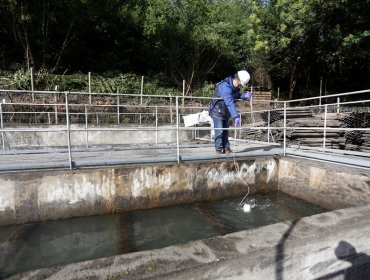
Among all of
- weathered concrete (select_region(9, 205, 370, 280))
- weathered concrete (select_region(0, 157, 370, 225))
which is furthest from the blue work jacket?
weathered concrete (select_region(9, 205, 370, 280))

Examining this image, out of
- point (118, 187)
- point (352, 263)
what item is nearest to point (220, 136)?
point (118, 187)

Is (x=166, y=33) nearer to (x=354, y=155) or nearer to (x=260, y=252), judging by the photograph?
(x=354, y=155)

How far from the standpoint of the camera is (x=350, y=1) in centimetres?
1543

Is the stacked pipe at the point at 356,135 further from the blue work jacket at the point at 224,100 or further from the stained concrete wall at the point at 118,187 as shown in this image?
the blue work jacket at the point at 224,100

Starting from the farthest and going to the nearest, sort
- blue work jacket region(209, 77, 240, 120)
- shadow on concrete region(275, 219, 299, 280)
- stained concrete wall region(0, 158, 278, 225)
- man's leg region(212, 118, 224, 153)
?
1. man's leg region(212, 118, 224, 153)
2. blue work jacket region(209, 77, 240, 120)
3. stained concrete wall region(0, 158, 278, 225)
4. shadow on concrete region(275, 219, 299, 280)

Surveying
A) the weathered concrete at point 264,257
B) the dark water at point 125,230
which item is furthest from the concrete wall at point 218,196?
the dark water at point 125,230

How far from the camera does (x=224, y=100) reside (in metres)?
5.64

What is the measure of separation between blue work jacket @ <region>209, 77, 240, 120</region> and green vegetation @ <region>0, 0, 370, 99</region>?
31.9 feet

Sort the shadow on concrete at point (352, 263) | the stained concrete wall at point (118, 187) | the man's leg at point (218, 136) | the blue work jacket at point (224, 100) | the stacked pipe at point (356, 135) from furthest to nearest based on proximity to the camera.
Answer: the stacked pipe at point (356, 135) → the man's leg at point (218, 136) → the blue work jacket at point (224, 100) → the stained concrete wall at point (118, 187) → the shadow on concrete at point (352, 263)

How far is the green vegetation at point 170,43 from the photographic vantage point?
1497 centimetres

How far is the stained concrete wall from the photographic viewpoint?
4172 millimetres

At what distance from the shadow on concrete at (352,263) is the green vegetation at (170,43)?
13434 mm

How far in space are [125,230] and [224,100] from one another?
2.85m

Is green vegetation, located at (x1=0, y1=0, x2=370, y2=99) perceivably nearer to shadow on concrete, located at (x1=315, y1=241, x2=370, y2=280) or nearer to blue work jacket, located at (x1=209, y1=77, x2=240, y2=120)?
blue work jacket, located at (x1=209, y1=77, x2=240, y2=120)
